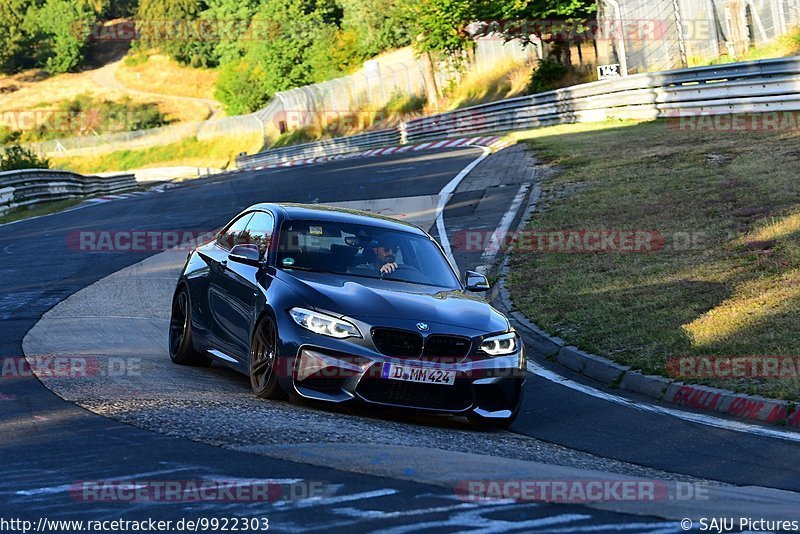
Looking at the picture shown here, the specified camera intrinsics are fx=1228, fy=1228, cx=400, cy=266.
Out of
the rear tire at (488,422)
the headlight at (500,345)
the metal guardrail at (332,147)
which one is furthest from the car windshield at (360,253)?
the metal guardrail at (332,147)

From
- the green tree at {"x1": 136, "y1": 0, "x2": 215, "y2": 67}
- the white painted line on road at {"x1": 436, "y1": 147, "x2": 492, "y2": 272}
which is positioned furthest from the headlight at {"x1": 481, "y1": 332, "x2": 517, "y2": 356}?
the green tree at {"x1": 136, "y1": 0, "x2": 215, "y2": 67}

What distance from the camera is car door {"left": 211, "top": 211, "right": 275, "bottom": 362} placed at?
929 centimetres

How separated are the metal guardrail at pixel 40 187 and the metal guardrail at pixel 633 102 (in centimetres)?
1418

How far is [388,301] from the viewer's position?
8672mm

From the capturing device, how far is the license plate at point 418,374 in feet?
27.2

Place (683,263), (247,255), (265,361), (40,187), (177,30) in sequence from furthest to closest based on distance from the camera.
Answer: (177,30) < (40,187) < (683,263) < (247,255) < (265,361)

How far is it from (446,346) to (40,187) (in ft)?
97.7

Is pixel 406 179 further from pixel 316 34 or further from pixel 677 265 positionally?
pixel 316 34

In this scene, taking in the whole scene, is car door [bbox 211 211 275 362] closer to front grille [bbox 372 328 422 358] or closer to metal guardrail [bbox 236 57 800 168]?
front grille [bbox 372 328 422 358]

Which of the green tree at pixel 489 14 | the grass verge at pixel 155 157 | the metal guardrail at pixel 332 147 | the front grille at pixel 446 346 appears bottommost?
the grass verge at pixel 155 157

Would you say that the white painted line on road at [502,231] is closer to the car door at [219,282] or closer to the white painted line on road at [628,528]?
the car door at [219,282]

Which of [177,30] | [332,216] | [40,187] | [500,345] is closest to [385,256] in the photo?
[332,216]

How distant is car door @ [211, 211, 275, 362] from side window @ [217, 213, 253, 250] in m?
0.16

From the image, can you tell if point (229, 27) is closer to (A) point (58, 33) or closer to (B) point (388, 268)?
(A) point (58, 33)
